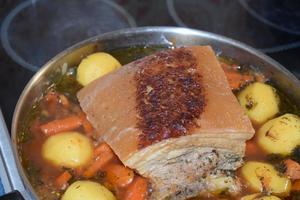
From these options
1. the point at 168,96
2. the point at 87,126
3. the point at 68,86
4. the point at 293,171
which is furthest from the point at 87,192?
the point at 293,171

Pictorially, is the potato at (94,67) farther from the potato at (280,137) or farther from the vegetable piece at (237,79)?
the potato at (280,137)

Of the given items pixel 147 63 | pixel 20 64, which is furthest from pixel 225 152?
pixel 20 64

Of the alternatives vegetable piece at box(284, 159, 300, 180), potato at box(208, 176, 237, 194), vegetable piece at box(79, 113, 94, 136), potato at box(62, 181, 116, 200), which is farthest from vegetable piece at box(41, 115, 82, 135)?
vegetable piece at box(284, 159, 300, 180)

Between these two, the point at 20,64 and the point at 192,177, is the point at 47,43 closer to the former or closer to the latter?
the point at 20,64

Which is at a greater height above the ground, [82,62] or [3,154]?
[82,62]

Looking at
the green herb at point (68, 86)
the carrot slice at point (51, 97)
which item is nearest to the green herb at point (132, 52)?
the green herb at point (68, 86)

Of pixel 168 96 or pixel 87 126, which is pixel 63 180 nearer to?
pixel 87 126
